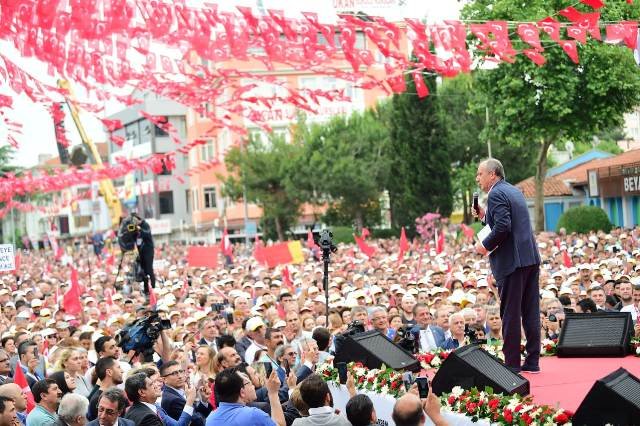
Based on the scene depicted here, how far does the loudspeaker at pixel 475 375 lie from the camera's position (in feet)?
29.0

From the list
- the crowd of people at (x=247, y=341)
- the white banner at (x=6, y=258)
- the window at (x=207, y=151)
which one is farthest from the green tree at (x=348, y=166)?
the white banner at (x=6, y=258)

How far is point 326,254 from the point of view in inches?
532

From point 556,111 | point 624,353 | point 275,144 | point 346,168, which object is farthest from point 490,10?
point 624,353

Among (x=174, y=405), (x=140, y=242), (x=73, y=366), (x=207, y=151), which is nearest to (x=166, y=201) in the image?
(x=207, y=151)

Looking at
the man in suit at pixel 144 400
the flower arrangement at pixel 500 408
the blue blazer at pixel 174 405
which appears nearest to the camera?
the flower arrangement at pixel 500 408

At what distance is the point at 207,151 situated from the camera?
93938 mm

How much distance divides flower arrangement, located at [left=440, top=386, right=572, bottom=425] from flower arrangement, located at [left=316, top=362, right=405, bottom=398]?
2.79 ft

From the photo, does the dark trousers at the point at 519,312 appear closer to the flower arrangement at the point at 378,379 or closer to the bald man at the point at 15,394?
the flower arrangement at the point at 378,379

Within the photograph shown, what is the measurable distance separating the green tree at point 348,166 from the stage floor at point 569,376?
181 ft

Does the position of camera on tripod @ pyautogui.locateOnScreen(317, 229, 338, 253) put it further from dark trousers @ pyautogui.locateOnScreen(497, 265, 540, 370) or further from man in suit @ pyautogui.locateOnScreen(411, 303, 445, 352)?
dark trousers @ pyautogui.locateOnScreen(497, 265, 540, 370)

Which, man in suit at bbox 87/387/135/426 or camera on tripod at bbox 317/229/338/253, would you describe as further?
camera on tripod at bbox 317/229/338/253

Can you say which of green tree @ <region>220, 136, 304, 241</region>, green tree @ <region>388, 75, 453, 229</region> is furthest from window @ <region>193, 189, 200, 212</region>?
green tree @ <region>388, 75, 453, 229</region>

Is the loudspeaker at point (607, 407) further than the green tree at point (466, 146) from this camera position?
No

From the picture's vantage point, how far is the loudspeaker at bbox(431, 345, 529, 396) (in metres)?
8.84
